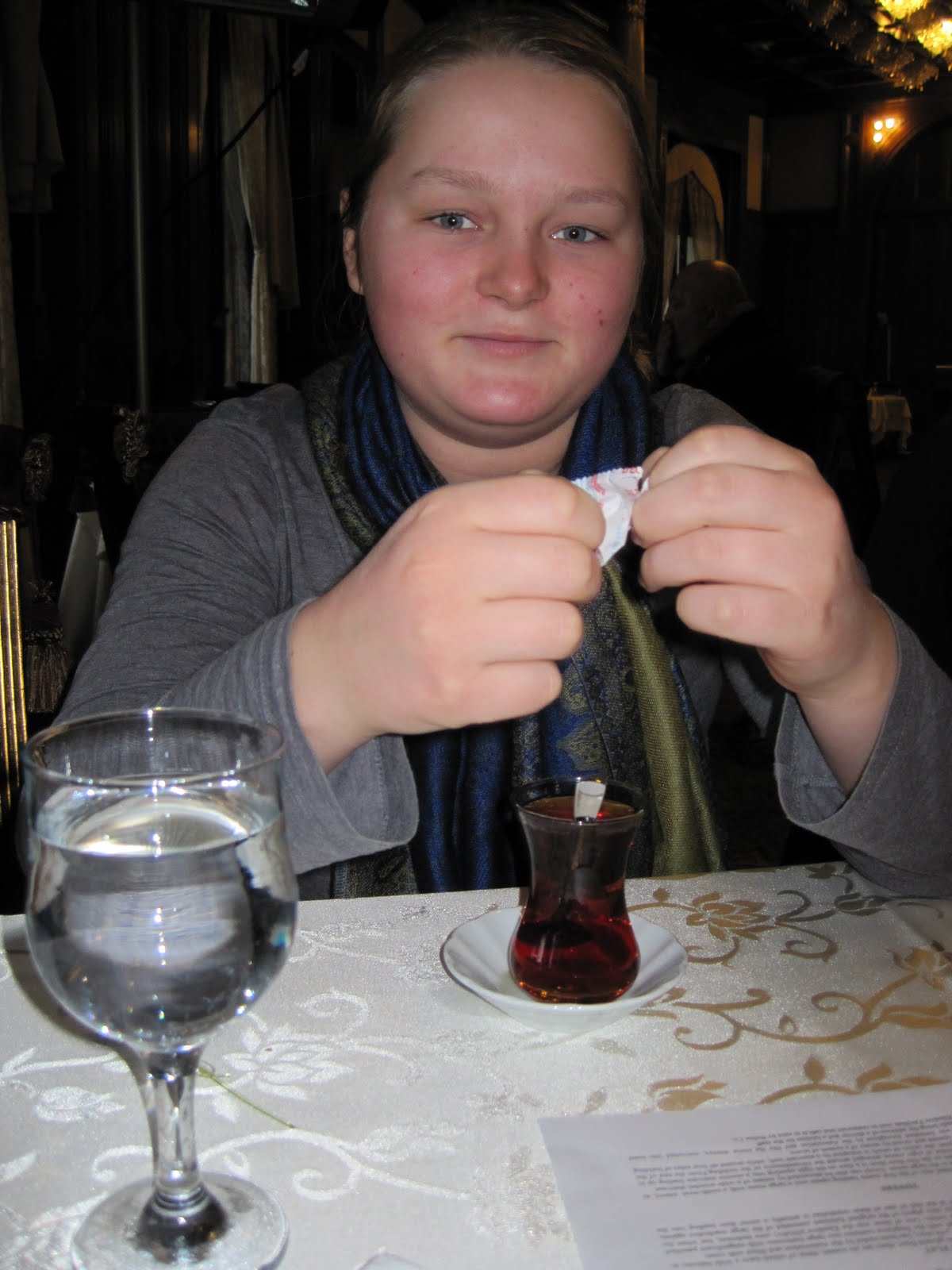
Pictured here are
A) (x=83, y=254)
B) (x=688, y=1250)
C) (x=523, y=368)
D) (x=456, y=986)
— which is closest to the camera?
(x=688, y=1250)

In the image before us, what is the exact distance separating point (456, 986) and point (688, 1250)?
0.90 feet

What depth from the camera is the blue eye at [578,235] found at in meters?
1.14

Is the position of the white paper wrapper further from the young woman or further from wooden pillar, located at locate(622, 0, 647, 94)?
wooden pillar, located at locate(622, 0, 647, 94)

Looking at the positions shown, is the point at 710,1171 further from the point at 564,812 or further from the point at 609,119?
the point at 609,119

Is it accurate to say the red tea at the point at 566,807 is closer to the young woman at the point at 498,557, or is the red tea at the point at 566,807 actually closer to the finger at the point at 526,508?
the young woman at the point at 498,557

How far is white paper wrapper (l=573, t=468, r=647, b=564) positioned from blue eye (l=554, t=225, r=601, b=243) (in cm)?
42

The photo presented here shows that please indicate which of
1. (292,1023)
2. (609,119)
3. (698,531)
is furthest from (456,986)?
(609,119)

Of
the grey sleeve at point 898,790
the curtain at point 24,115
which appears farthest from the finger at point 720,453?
the curtain at point 24,115

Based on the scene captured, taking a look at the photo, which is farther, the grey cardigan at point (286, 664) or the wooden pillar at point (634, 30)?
the wooden pillar at point (634, 30)

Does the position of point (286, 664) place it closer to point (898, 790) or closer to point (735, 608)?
point (735, 608)

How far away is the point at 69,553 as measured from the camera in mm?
2039

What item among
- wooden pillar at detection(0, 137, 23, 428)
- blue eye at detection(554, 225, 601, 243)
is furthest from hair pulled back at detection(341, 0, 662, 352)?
wooden pillar at detection(0, 137, 23, 428)

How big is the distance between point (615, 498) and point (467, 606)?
170 mm

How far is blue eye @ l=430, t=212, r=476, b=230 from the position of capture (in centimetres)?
112
